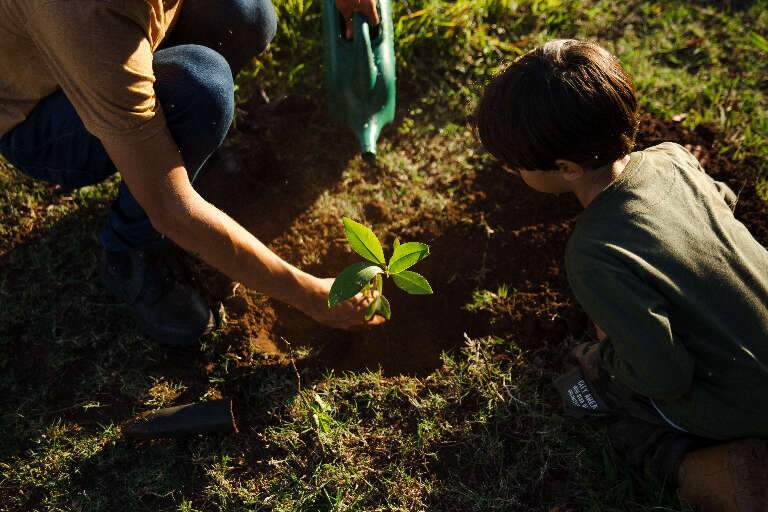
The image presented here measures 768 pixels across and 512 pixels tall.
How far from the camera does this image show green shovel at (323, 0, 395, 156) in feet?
7.18

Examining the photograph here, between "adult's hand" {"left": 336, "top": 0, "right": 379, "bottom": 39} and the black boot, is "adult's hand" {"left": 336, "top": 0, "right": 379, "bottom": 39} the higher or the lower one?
the higher one

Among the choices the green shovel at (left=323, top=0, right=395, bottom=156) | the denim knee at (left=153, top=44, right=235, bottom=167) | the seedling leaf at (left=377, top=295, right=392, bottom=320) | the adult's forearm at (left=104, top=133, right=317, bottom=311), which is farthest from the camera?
the green shovel at (left=323, top=0, right=395, bottom=156)

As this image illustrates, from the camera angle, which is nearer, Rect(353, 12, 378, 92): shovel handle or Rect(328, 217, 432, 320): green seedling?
Rect(328, 217, 432, 320): green seedling

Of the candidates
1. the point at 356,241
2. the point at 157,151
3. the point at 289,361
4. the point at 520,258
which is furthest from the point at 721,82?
the point at 157,151

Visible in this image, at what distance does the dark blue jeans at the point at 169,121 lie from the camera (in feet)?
5.61

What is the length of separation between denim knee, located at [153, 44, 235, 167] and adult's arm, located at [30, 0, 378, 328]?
0.63 feet

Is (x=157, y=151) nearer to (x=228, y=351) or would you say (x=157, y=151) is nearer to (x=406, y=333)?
(x=228, y=351)

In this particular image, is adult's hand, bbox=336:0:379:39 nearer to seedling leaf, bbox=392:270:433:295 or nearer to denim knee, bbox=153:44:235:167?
denim knee, bbox=153:44:235:167

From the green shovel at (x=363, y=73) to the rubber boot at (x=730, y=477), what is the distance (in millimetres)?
1319

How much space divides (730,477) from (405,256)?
89cm

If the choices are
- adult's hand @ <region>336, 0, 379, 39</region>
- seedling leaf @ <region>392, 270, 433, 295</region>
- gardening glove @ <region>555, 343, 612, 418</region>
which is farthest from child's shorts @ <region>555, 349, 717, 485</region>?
adult's hand @ <region>336, 0, 379, 39</region>

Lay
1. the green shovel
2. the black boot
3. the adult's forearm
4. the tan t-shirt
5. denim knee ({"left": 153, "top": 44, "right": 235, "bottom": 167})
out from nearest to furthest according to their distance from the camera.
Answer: the tan t-shirt, the adult's forearm, denim knee ({"left": 153, "top": 44, "right": 235, "bottom": 167}), the black boot, the green shovel

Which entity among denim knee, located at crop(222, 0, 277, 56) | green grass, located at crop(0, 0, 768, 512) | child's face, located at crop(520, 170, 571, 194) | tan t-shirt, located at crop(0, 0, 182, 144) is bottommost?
green grass, located at crop(0, 0, 768, 512)

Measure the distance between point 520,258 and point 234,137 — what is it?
3.68ft
